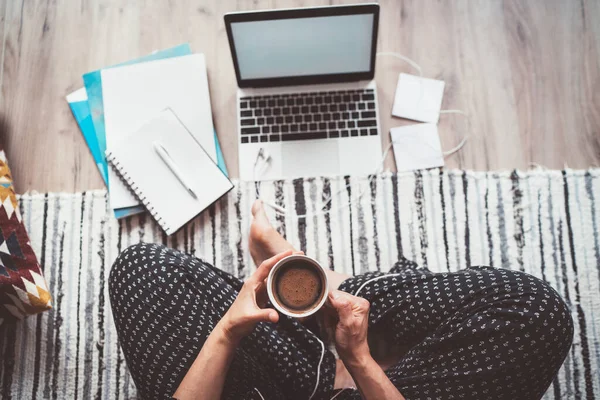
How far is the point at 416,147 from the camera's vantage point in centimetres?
128

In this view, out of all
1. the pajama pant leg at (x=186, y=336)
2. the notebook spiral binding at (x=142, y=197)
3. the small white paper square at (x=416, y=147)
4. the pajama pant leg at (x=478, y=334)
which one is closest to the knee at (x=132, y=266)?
the pajama pant leg at (x=186, y=336)

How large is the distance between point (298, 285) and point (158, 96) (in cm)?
73

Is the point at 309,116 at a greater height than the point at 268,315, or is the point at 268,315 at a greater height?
the point at 309,116

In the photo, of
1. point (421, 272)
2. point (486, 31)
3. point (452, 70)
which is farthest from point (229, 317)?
point (486, 31)

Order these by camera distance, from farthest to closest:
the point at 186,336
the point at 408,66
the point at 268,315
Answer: the point at 408,66 < the point at 186,336 < the point at 268,315

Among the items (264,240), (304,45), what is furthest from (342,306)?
(304,45)

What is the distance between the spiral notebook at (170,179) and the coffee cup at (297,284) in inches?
18.0

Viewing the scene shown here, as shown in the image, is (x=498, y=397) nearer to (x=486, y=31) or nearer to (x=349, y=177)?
(x=349, y=177)

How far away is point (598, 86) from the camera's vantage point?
1.31 meters

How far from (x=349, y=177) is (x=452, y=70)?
419mm

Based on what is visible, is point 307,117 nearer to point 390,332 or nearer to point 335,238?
point 335,238

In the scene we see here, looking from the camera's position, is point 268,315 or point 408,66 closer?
point 268,315

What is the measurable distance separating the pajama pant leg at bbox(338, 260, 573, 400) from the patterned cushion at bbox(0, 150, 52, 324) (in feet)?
2.36

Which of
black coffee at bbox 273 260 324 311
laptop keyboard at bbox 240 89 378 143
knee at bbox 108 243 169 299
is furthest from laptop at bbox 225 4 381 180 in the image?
black coffee at bbox 273 260 324 311
